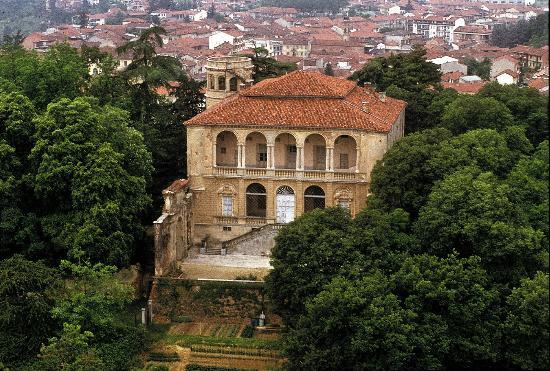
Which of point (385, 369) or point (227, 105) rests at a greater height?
point (227, 105)

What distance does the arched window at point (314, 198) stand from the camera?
48.4 m

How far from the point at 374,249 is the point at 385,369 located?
6021 millimetres

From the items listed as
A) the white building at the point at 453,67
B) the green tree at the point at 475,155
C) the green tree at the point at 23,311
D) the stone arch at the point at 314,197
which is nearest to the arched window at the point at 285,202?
the stone arch at the point at 314,197

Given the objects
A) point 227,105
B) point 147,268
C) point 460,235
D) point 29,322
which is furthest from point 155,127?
point 460,235

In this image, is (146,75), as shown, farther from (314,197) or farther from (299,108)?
(314,197)

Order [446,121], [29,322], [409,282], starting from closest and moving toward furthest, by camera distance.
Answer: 1. [409,282]
2. [29,322]
3. [446,121]

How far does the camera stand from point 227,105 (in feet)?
161

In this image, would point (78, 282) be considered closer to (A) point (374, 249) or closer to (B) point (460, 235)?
(A) point (374, 249)

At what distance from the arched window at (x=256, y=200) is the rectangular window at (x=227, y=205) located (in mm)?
909

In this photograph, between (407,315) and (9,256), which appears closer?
(407,315)

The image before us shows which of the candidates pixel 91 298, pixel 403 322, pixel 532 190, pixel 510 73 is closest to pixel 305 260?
pixel 403 322

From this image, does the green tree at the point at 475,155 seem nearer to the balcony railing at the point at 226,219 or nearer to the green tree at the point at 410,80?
the balcony railing at the point at 226,219

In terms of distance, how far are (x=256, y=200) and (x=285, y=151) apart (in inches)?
120

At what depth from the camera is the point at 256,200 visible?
162ft
